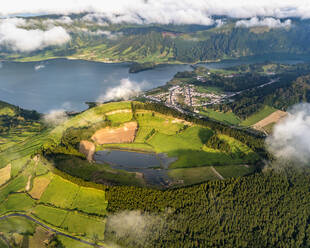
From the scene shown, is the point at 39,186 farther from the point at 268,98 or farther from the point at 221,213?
the point at 268,98

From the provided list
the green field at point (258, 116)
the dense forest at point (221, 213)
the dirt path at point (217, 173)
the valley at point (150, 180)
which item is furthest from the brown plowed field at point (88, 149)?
the green field at point (258, 116)

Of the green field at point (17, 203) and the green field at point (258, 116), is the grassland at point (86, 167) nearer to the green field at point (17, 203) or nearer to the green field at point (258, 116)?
the green field at point (17, 203)

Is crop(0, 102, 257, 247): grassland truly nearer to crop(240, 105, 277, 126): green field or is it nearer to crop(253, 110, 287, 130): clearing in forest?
crop(253, 110, 287, 130): clearing in forest

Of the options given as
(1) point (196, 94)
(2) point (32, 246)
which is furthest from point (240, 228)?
(1) point (196, 94)

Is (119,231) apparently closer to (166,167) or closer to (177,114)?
(166,167)

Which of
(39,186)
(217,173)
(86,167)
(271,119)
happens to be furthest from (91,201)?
(271,119)

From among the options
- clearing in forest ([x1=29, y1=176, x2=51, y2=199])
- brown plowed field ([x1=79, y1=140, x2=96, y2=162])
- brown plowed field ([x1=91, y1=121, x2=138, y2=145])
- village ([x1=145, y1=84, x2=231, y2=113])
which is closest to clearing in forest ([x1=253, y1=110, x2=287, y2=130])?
village ([x1=145, y1=84, x2=231, y2=113])
